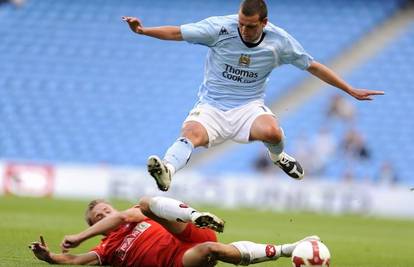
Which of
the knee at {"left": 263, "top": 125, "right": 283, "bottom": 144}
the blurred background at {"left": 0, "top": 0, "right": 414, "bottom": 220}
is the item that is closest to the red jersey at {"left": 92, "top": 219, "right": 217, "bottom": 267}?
the knee at {"left": 263, "top": 125, "right": 283, "bottom": 144}

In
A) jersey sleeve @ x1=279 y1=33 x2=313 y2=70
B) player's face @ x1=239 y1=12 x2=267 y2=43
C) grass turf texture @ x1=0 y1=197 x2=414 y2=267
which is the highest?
player's face @ x1=239 y1=12 x2=267 y2=43

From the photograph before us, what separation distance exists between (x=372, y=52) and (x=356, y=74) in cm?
123

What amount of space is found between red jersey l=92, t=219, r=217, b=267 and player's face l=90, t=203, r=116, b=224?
11.0 inches

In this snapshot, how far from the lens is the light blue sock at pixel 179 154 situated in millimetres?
8484

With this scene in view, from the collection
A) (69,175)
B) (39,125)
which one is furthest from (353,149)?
(39,125)

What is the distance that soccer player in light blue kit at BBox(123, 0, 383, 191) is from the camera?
895 cm

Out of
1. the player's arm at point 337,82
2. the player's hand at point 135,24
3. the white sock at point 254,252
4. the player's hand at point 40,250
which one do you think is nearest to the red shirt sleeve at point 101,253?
the player's hand at point 40,250

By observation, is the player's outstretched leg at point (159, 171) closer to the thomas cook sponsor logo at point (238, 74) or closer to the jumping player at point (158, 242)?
the jumping player at point (158, 242)

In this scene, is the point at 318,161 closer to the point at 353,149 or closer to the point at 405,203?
the point at 353,149

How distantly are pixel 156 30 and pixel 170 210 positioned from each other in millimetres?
1901

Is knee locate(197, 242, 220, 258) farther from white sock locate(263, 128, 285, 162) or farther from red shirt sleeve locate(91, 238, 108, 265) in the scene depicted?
white sock locate(263, 128, 285, 162)

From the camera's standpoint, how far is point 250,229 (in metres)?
14.7

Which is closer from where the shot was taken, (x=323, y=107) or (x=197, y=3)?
(x=323, y=107)

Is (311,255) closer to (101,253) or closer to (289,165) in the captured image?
(101,253)
